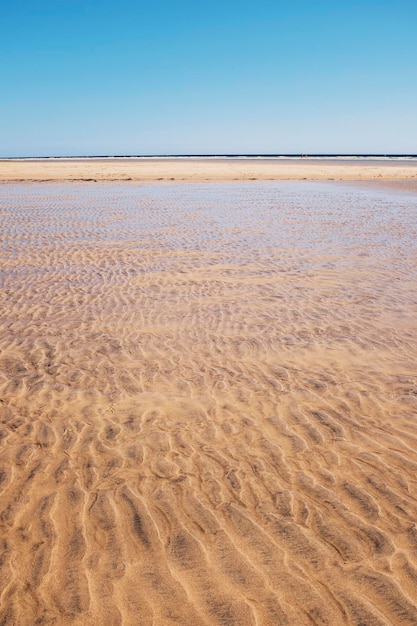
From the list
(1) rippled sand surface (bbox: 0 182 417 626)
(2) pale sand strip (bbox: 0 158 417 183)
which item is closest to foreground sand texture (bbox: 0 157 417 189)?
(2) pale sand strip (bbox: 0 158 417 183)

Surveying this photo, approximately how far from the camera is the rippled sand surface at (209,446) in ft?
10.2

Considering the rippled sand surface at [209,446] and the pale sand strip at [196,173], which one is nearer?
the rippled sand surface at [209,446]

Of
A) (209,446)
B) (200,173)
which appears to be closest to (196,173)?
(200,173)

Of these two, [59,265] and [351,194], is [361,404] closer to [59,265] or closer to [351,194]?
[59,265]

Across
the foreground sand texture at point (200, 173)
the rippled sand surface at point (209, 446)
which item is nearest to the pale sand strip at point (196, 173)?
the foreground sand texture at point (200, 173)

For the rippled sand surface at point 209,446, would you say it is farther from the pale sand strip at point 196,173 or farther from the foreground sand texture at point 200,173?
the pale sand strip at point 196,173

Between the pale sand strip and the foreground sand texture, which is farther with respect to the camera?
the pale sand strip

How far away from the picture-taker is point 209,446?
4.64 m

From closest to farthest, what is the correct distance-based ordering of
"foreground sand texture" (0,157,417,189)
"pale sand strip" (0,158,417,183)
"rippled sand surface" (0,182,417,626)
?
1. "rippled sand surface" (0,182,417,626)
2. "foreground sand texture" (0,157,417,189)
3. "pale sand strip" (0,158,417,183)

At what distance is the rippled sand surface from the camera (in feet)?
10.2

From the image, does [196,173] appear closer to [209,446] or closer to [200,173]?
[200,173]

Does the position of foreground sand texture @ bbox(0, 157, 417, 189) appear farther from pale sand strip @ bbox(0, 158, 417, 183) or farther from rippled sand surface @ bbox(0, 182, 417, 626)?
rippled sand surface @ bbox(0, 182, 417, 626)

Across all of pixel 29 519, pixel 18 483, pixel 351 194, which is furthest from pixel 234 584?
pixel 351 194

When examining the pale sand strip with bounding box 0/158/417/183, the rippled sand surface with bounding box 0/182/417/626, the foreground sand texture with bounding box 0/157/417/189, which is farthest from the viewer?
the pale sand strip with bounding box 0/158/417/183
